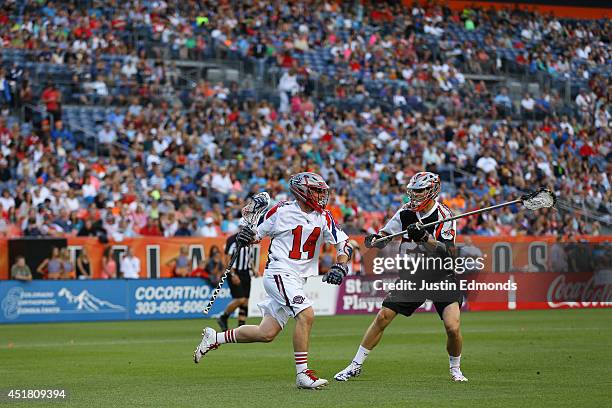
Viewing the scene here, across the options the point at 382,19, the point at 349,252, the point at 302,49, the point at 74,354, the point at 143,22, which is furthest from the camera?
the point at 382,19

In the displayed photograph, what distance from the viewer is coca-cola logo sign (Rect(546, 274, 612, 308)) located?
103 feet

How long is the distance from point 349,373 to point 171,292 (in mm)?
15492

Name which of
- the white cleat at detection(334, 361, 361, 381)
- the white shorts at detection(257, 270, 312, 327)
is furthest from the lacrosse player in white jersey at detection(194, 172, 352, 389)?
the white cleat at detection(334, 361, 361, 381)

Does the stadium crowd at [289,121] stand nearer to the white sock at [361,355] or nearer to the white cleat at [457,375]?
the white sock at [361,355]

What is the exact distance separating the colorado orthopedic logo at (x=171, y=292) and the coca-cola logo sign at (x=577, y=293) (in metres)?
9.59

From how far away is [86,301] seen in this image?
88.5 feet

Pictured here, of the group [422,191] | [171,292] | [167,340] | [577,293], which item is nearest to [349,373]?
[422,191]

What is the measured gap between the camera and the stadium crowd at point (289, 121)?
99.5 feet

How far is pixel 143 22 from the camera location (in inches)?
1446

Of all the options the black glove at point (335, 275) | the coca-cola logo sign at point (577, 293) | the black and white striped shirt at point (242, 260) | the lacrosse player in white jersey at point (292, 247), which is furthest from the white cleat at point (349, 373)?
the coca-cola logo sign at point (577, 293)

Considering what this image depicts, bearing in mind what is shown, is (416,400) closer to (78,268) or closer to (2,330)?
(2,330)

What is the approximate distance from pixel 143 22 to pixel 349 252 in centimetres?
2582

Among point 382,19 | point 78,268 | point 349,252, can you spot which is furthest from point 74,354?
point 382,19

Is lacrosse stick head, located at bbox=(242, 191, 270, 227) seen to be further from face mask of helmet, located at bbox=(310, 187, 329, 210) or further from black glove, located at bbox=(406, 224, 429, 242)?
black glove, located at bbox=(406, 224, 429, 242)
